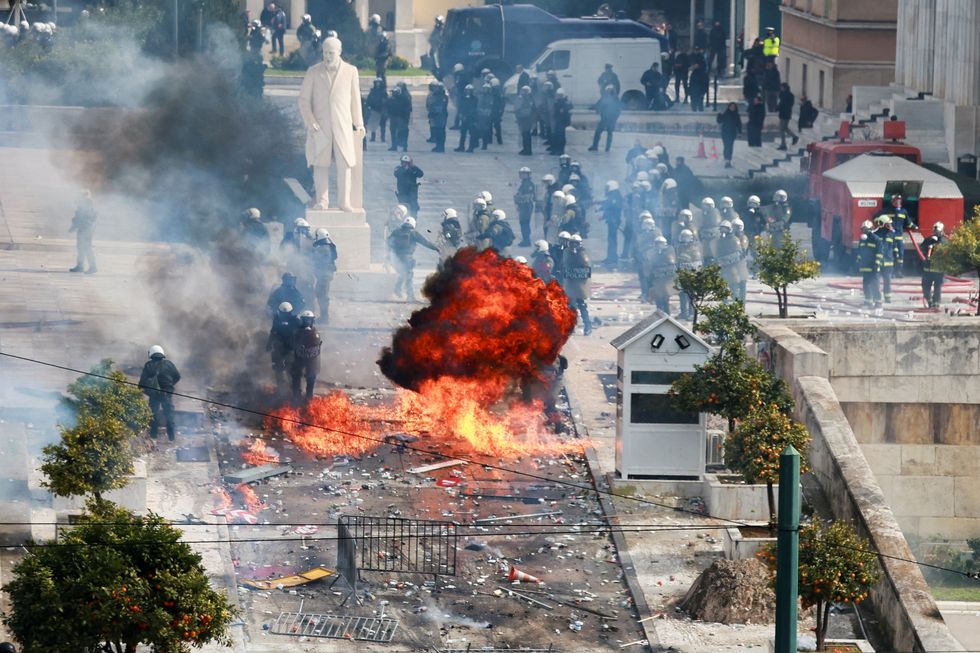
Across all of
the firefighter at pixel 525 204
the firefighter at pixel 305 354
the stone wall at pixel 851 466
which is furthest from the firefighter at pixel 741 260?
the firefighter at pixel 305 354

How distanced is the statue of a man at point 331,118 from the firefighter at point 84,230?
3.73 m

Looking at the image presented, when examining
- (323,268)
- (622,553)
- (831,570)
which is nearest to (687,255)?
(323,268)

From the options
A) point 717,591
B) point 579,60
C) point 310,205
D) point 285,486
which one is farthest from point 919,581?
point 579,60

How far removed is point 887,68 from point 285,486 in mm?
32610

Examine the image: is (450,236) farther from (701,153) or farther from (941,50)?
(941,50)

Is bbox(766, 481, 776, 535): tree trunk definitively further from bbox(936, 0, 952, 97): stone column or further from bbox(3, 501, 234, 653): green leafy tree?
bbox(936, 0, 952, 97): stone column

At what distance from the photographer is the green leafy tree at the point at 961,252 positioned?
32.5 metres

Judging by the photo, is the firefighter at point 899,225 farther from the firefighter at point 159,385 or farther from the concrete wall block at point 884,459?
the firefighter at point 159,385

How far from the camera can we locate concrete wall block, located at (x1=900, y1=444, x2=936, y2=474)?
30203 millimetres

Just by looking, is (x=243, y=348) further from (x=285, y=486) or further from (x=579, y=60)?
(x=579, y=60)

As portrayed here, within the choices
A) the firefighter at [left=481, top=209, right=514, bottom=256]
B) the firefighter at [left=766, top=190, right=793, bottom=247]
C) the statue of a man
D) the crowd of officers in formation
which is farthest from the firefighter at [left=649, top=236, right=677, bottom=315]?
the statue of a man

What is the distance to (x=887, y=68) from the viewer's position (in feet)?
180

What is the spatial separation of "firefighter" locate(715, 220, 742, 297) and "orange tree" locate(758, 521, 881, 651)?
13.6 m

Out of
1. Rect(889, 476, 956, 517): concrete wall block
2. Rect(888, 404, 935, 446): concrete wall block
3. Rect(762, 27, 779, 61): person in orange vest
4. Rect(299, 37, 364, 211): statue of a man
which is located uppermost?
Rect(762, 27, 779, 61): person in orange vest
